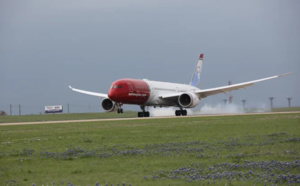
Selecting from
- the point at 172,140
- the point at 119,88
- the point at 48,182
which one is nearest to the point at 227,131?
the point at 172,140

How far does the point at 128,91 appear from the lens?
5291cm

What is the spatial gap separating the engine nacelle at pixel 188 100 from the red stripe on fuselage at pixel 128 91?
192 inches

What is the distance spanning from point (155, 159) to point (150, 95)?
4097cm

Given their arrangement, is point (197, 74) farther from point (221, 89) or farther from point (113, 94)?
point (113, 94)

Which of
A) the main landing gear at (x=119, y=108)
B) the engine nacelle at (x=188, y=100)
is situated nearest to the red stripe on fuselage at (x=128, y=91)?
the main landing gear at (x=119, y=108)

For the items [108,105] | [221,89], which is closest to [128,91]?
[108,105]

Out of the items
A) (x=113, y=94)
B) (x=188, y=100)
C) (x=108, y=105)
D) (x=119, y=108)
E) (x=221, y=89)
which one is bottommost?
(x=119, y=108)

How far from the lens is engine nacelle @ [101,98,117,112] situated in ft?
190

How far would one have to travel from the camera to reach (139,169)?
1466 centimetres

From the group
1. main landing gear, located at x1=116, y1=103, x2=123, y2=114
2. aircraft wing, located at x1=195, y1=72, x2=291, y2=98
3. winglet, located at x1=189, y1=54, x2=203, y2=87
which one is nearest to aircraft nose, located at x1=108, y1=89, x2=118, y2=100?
main landing gear, located at x1=116, y1=103, x2=123, y2=114

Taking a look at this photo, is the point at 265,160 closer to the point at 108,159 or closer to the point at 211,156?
the point at 211,156

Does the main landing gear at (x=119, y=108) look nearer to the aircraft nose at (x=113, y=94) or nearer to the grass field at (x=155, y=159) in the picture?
the aircraft nose at (x=113, y=94)

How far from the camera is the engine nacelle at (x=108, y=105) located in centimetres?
5778

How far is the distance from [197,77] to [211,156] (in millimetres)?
58647
